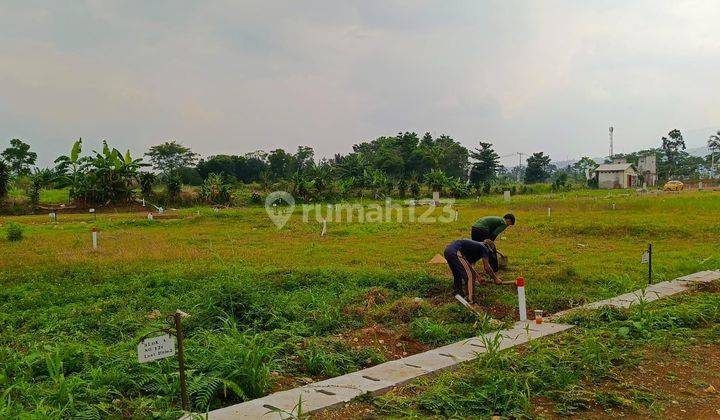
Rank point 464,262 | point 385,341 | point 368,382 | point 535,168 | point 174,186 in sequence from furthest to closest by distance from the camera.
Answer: point 535,168 → point 174,186 → point 464,262 → point 385,341 → point 368,382

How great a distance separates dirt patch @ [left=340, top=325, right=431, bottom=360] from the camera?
553cm

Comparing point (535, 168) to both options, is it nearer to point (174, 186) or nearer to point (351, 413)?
point (174, 186)

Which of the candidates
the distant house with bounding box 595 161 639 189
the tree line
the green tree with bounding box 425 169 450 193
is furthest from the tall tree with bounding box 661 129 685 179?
the green tree with bounding box 425 169 450 193

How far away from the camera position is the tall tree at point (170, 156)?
2269 inches

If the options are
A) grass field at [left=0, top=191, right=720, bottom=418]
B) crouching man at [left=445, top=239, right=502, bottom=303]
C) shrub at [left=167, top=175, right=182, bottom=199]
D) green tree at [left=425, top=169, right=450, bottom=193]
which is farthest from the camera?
green tree at [left=425, top=169, right=450, bottom=193]

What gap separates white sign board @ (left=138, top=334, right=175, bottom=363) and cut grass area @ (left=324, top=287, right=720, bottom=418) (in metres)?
1.23

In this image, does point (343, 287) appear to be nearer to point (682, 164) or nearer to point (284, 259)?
point (284, 259)

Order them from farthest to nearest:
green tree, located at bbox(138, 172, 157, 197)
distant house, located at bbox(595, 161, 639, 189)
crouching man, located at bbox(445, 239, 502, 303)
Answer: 1. distant house, located at bbox(595, 161, 639, 189)
2. green tree, located at bbox(138, 172, 157, 197)
3. crouching man, located at bbox(445, 239, 502, 303)

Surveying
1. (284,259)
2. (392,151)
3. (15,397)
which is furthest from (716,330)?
(392,151)

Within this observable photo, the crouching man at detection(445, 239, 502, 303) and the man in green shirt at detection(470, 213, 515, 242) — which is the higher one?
the man in green shirt at detection(470, 213, 515, 242)

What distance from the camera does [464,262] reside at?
742cm

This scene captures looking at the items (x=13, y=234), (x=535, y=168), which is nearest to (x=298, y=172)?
(x=13, y=234)

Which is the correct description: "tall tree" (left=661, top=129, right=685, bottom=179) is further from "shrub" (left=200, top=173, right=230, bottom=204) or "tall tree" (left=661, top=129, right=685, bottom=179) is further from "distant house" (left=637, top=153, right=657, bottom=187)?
"shrub" (left=200, top=173, right=230, bottom=204)

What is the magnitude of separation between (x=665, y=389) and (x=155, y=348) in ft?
13.1
